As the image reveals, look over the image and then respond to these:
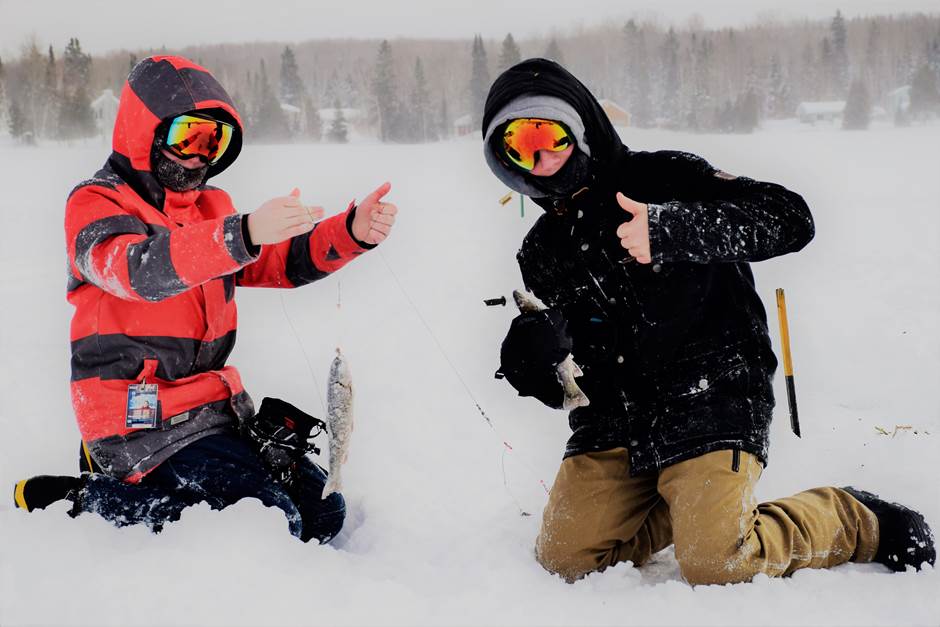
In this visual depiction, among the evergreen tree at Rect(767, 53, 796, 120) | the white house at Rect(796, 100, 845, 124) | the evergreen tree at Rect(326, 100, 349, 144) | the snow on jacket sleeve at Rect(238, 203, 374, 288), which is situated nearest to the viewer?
the snow on jacket sleeve at Rect(238, 203, 374, 288)

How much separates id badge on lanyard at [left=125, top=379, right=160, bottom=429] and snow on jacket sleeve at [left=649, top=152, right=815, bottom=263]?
6.21 ft

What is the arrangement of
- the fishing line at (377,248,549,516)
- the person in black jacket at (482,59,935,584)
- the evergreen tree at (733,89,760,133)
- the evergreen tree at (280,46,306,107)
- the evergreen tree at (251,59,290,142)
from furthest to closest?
the evergreen tree at (733,89,760,133) < the evergreen tree at (280,46,306,107) < the evergreen tree at (251,59,290,142) < the fishing line at (377,248,549,516) < the person in black jacket at (482,59,935,584)

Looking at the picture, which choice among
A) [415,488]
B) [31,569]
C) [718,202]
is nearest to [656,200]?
[718,202]

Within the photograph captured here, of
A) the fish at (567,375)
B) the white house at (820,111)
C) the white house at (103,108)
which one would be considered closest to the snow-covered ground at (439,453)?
the fish at (567,375)

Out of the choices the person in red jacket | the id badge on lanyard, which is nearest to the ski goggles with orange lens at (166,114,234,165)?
the person in red jacket

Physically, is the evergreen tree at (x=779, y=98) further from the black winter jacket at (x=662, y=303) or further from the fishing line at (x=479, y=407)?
the black winter jacket at (x=662, y=303)

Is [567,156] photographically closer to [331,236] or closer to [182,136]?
[331,236]

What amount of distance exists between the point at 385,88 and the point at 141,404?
3029 cm

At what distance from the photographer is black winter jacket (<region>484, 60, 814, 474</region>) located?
2775 millimetres

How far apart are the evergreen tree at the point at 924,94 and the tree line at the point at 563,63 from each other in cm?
5

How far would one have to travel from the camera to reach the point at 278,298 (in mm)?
6992

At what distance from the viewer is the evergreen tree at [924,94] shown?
3198cm

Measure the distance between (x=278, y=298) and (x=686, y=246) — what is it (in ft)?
16.6

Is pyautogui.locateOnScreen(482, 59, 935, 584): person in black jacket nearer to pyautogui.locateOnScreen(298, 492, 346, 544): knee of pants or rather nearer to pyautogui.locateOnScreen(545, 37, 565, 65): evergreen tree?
pyautogui.locateOnScreen(298, 492, 346, 544): knee of pants
